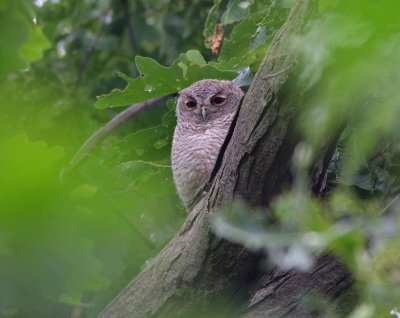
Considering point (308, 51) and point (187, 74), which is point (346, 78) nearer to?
point (308, 51)

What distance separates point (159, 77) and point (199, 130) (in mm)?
835

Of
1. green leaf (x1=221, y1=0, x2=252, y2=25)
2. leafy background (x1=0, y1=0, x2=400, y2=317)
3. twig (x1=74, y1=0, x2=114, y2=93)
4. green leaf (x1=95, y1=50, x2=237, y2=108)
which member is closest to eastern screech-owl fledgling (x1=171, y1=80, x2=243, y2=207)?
green leaf (x1=95, y1=50, x2=237, y2=108)

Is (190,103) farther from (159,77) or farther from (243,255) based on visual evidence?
(243,255)

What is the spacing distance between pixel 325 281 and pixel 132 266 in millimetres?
1384

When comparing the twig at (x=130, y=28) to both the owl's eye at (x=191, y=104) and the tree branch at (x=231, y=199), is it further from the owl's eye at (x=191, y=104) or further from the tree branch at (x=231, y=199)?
the tree branch at (x=231, y=199)

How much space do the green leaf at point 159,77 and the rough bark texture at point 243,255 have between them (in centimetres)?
83

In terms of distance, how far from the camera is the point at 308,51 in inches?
35.8

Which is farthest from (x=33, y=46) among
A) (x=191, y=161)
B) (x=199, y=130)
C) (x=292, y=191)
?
(x=199, y=130)

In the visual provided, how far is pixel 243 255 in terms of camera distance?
2322 mm

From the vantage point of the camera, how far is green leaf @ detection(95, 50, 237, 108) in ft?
10.5

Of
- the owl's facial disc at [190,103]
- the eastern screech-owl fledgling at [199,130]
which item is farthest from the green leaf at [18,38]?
the owl's facial disc at [190,103]

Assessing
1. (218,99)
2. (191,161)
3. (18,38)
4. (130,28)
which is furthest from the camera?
(130,28)

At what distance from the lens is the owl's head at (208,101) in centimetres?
433

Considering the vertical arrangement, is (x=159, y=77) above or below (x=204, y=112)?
above
